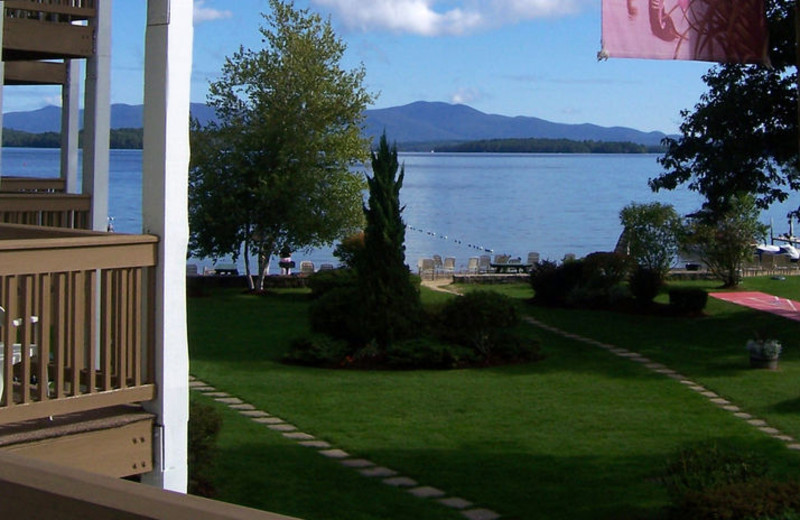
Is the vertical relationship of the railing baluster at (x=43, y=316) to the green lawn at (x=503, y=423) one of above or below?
above

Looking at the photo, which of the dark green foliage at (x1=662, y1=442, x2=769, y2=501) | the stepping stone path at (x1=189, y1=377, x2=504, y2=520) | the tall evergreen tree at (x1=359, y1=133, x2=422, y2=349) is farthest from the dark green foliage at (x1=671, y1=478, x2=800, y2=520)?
→ the tall evergreen tree at (x1=359, y1=133, x2=422, y2=349)

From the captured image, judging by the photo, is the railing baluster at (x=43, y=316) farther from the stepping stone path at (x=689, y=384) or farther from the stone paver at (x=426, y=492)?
the stepping stone path at (x=689, y=384)

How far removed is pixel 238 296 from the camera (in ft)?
103

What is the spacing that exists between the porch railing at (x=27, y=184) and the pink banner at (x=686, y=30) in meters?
8.83

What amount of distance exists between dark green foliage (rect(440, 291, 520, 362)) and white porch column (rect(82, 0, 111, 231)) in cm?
924

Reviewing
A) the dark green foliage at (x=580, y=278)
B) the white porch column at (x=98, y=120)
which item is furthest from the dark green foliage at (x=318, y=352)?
the dark green foliage at (x=580, y=278)

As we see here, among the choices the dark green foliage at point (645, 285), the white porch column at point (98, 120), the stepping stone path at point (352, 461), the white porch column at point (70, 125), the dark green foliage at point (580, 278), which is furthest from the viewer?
the dark green foliage at point (580, 278)

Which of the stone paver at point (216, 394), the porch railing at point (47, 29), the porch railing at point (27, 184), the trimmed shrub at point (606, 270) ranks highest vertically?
the porch railing at point (47, 29)

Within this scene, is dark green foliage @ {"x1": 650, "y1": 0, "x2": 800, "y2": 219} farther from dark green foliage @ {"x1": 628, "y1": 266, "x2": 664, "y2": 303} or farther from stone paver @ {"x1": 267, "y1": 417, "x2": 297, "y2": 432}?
stone paver @ {"x1": 267, "y1": 417, "x2": 297, "y2": 432}

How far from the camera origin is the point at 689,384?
1777cm

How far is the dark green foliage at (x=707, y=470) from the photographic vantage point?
9.35 m

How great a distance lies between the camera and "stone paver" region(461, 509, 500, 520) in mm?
10094

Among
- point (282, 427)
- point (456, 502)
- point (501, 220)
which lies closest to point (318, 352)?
point (282, 427)

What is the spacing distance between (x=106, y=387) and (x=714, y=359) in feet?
52.3
